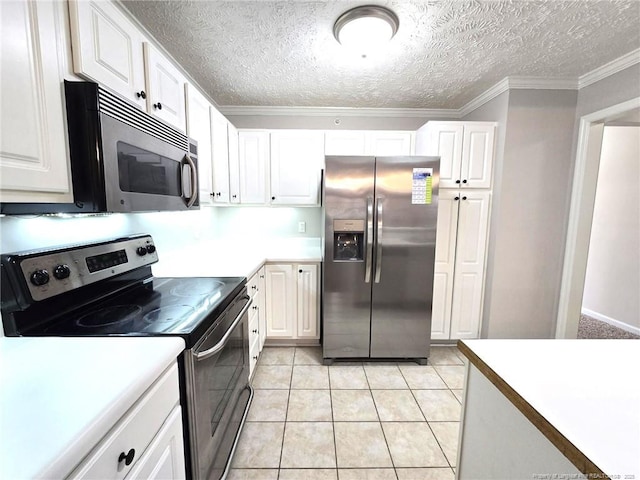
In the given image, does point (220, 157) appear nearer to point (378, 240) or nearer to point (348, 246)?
point (348, 246)

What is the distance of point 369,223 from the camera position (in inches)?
84.5

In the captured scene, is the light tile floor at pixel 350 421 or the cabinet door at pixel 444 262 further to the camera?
the cabinet door at pixel 444 262

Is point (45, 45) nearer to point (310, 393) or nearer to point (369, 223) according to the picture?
point (369, 223)

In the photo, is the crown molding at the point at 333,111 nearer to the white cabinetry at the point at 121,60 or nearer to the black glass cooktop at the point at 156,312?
the white cabinetry at the point at 121,60

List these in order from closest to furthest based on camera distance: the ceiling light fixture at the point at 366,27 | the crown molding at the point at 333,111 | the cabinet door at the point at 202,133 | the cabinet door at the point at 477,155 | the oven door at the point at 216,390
Answer: the oven door at the point at 216,390 → the ceiling light fixture at the point at 366,27 → the cabinet door at the point at 202,133 → the cabinet door at the point at 477,155 → the crown molding at the point at 333,111

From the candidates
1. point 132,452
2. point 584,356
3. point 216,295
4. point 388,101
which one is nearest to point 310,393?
point 216,295

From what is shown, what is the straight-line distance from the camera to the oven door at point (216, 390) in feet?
3.20

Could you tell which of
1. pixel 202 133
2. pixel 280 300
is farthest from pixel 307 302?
pixel 202 133

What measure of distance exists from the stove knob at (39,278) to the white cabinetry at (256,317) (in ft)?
3.61

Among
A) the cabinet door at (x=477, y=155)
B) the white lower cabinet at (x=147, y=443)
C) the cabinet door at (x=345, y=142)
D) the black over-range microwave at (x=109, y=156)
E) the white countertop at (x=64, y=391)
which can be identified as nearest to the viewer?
the white countertop at (x=64, y=391)

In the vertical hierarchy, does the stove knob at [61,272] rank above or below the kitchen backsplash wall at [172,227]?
below

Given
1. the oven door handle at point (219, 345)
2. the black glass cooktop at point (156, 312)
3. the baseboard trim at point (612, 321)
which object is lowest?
the baseboard trim at point (612, 321)

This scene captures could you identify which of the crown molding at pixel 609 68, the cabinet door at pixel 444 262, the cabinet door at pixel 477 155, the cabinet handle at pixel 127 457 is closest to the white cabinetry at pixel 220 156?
the cabinet handle at pixel 127 457

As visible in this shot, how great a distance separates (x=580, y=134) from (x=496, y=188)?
735mm
